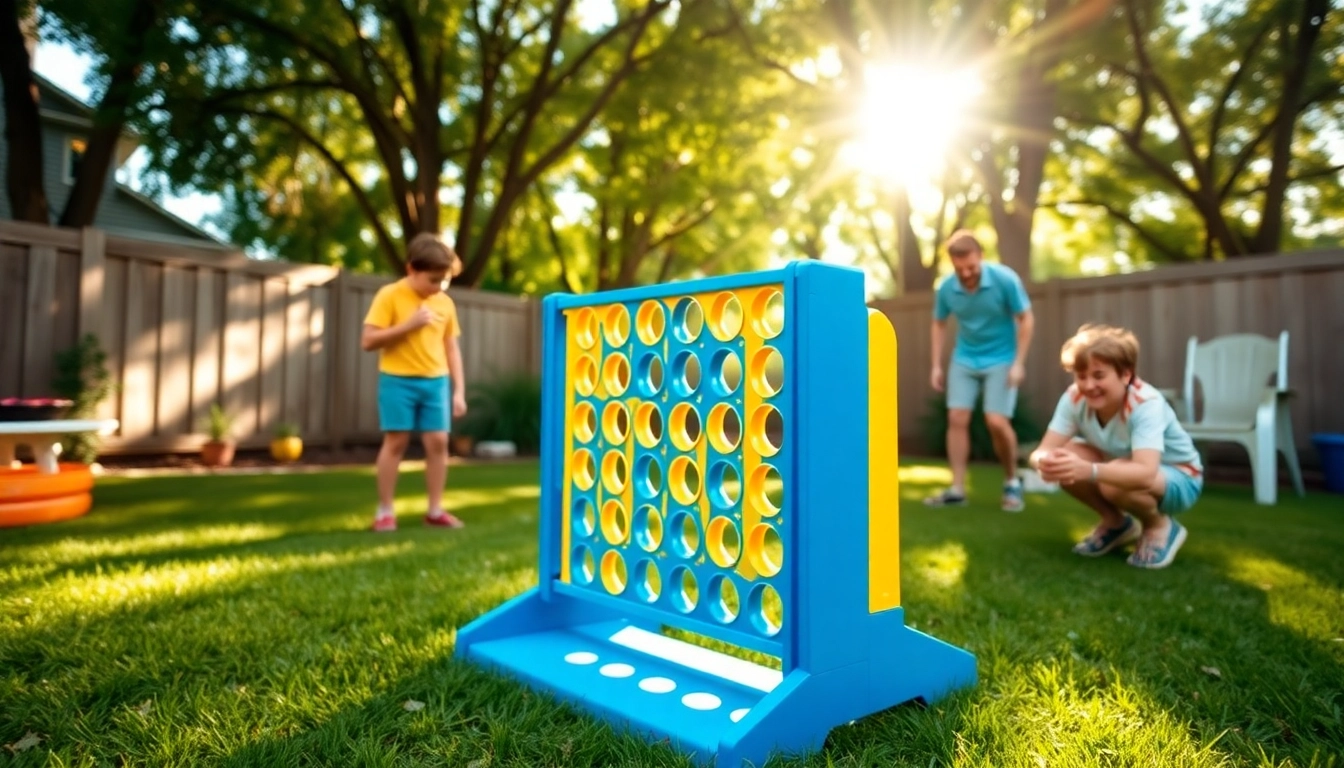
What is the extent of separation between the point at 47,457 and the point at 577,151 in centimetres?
1265

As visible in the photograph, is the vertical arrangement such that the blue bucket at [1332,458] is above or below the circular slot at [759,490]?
below

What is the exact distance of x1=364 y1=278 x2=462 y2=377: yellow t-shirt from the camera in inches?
154

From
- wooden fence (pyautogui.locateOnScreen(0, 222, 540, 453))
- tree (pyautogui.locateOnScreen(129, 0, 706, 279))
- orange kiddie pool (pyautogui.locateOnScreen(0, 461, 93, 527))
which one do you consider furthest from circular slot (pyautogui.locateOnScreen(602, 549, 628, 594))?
tree (pyautogui.locateOnScreen(129, 0, 706, 279))

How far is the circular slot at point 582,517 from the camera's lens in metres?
2.12

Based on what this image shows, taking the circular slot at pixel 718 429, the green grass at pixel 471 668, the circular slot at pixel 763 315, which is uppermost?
the circular slot at pixel 763 315

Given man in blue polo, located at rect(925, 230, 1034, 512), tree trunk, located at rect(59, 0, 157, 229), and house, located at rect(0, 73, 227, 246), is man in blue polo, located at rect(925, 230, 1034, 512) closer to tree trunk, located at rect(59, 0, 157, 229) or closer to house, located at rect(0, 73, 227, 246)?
tree trunk, located at rect(59, 0, 157, 229)

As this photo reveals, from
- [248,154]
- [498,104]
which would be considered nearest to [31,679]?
[248,154]

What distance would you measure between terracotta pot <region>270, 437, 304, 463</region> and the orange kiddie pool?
358 centimetres

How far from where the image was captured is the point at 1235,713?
1.69 m

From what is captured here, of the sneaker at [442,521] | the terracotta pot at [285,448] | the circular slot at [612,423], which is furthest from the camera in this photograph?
the terracotta pot at [285,448]

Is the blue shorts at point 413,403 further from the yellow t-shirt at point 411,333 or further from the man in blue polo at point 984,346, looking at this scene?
the man in blue polo at point 984,346

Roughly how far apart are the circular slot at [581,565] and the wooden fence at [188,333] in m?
6.48

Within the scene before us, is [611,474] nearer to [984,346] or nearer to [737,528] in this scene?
[737,528]

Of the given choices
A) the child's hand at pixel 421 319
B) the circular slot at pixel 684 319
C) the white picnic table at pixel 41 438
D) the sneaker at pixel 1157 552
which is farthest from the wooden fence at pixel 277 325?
the circular slot at pixel 684 319
